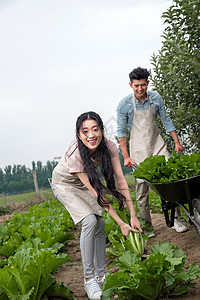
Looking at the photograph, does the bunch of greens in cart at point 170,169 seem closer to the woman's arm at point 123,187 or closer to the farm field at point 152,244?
the woman's arm at point 123,187

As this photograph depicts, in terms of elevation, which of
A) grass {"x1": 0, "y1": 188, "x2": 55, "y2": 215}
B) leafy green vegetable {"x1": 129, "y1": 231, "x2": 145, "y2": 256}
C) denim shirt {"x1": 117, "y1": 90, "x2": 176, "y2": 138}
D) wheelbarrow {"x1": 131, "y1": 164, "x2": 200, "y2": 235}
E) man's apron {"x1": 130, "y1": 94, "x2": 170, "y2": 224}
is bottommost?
grass {"x1": 0, "y1": 188, "x2": 55, "y2": 215}

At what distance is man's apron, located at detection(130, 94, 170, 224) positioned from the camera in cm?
444

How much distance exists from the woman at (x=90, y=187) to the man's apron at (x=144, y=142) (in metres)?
1.46

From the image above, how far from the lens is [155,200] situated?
728 cm

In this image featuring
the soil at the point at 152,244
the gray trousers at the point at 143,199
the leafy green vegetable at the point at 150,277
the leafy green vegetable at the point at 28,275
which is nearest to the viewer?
the leafy green vegetable at the point at 150,277

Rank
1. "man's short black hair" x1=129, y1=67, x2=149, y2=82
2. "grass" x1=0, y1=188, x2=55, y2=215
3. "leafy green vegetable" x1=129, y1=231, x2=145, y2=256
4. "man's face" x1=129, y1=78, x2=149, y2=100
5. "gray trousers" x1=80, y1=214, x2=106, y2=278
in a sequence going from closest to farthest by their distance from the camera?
"gray trousers" x1=80, y1=214, x2=106, y2=278
"leafy green vegetable" x1=129, y1=231, x2=145, y2=256
"man's short black hair" x1=129, y1=67, x2=149, y2=82
"man's face" x1=129, y1=78, x2=149, y2=100
"grass" x1=0, y1=188, x2=55, y2=215

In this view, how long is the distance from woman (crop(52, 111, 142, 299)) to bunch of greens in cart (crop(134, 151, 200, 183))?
0.28 meters

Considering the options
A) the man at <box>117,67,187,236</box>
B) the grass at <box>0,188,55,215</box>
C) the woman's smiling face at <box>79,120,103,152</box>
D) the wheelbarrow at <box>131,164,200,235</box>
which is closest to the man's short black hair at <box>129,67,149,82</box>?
the man at <box>117,67,187,236</box>

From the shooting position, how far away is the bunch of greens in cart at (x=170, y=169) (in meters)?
3.00

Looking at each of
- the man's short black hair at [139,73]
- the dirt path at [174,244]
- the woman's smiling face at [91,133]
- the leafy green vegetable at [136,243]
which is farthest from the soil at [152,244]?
the man's short black hair at [139,73]

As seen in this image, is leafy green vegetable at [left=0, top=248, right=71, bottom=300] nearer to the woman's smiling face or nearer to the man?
the woman's smiling face

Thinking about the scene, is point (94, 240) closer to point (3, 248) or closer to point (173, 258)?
point (173, 258)

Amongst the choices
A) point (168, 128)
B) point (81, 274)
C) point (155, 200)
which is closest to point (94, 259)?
point (81, 274)

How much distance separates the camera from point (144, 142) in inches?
176
